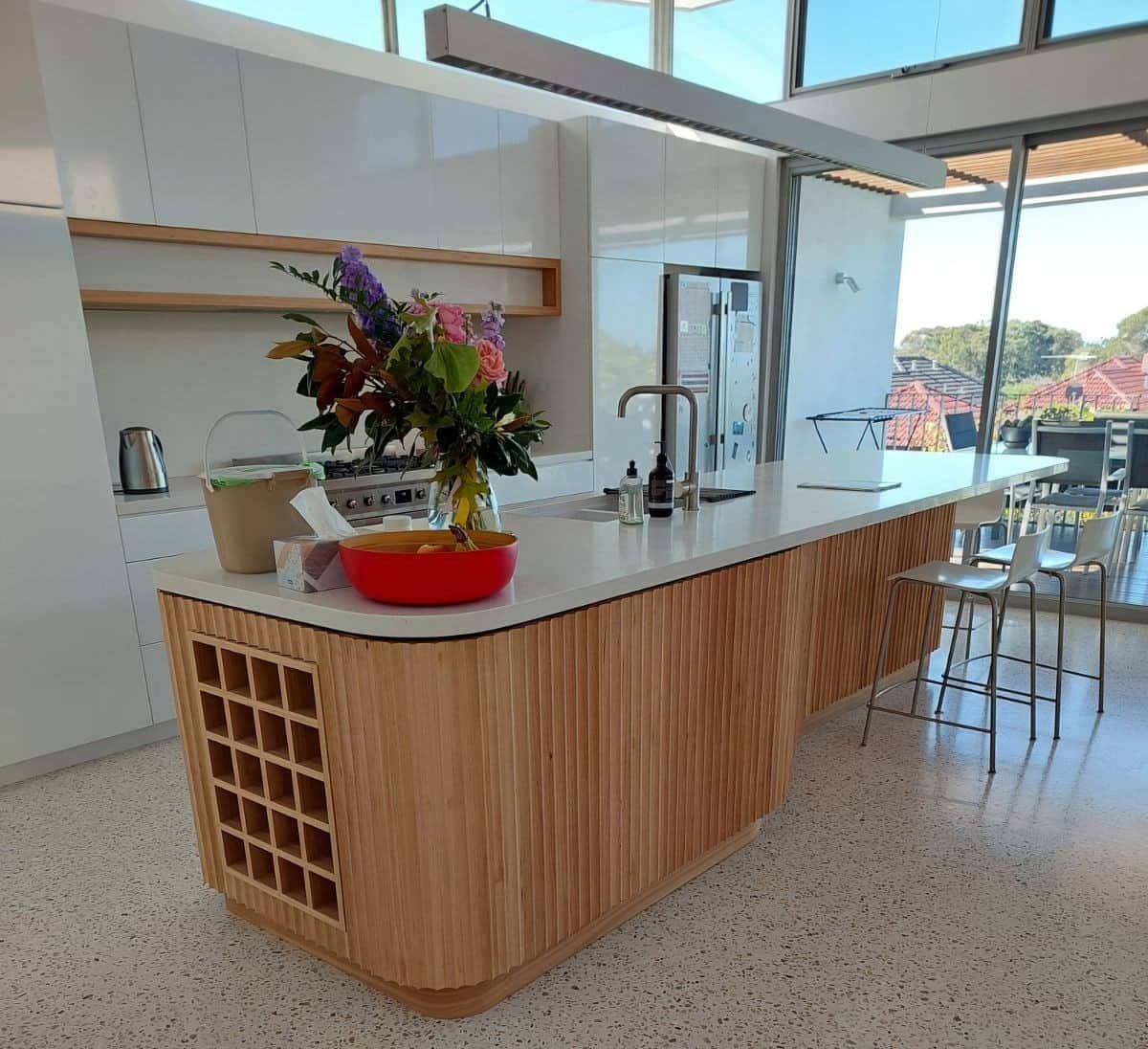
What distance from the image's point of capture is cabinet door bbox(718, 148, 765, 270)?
199 inches

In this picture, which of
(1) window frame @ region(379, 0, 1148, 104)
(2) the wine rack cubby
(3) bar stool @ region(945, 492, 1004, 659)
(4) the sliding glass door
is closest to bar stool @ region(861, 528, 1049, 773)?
(3) bar stool @ region(945, 492, 1004, 659)

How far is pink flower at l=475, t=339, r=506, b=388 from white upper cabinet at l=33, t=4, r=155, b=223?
86.8 inches

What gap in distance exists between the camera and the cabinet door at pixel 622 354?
14.8 feet

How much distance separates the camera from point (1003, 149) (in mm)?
4473

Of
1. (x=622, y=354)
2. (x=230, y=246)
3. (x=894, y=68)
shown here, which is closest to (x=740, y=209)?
(x=894, y=68)

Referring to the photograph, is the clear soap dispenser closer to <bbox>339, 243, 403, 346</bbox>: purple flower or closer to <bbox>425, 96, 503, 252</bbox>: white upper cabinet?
<bbox>339, 243, 403, 346</bbox>: purple flower

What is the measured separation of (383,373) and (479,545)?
1.27 ft

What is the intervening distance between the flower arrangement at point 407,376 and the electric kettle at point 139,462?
6.21 ft

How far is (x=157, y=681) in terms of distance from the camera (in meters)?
3.13

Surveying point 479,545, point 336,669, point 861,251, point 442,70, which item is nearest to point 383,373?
point 479,545

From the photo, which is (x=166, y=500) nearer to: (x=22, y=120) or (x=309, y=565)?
(x=22, y=120)

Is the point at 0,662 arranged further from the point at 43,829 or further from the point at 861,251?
the point at 861,251

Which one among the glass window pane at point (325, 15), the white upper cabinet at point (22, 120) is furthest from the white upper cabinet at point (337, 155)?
the white upper cabinet at point (22, 120)

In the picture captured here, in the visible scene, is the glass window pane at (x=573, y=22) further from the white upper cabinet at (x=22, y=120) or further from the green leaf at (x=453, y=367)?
the green leaf at (x=453, y=367)
